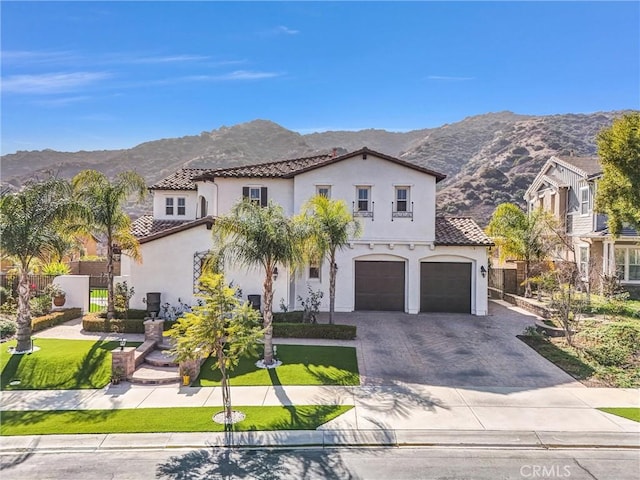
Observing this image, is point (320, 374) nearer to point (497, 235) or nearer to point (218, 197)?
point (218, 197)

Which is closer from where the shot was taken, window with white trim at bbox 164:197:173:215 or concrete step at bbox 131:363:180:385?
concrete step at bbox 131:363:180:385

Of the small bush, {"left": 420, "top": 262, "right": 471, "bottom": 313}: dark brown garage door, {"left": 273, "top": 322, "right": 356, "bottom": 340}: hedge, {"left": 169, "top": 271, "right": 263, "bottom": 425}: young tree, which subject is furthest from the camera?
{"left": 420, "top": 262, "right": 471, "bottom": 313}: dark brown garage door

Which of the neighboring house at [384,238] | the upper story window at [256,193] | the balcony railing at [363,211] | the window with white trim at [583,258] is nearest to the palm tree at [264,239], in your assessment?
the neighboring house at [384,238]

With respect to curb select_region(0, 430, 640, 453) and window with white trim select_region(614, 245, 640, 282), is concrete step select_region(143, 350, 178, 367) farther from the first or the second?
window with white trim select_region(614, 245, 640, 282)

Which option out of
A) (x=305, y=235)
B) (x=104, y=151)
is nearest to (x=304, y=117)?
(x=305, y=235)

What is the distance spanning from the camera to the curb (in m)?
8.92

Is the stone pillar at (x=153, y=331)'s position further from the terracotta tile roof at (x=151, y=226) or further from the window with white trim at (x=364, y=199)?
the window with white trim at (x=364, y=199)

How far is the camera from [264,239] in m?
13.4

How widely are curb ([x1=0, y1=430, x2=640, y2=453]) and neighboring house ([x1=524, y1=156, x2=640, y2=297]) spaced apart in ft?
46.7

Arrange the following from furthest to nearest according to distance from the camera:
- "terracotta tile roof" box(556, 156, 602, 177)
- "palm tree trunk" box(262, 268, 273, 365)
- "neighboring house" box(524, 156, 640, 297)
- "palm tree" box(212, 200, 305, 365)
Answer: "terracotta tile roof" box(556, 156, 602, 177)
"neighboring house" box(524, 156, 640, 297)
"palm tree trunk" box(262, 268, 273, 365)
"palm tree" box(212, 200, 305, 365)

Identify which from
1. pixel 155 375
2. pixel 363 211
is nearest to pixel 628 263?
pixel 363 211

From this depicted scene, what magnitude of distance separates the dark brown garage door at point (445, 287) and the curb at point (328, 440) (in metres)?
12.6

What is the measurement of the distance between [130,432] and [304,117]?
51.2 m

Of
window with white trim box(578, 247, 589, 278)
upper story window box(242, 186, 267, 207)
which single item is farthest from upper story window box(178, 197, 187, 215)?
window with white trim box(578, 247, 589, 278)
